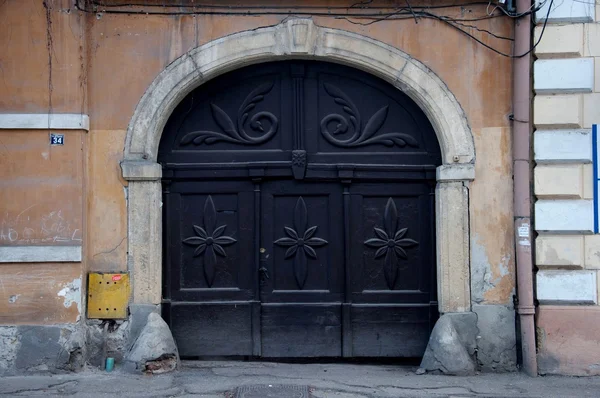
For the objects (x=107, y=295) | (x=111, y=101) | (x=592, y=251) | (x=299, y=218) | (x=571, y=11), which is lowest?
(x=107, y=295)

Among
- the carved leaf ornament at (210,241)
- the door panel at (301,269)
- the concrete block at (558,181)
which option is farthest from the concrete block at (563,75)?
the carved leaf ornament at (210,241)

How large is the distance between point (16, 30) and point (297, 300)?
3563 millimetres

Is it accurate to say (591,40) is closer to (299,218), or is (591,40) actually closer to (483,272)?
(483,272)

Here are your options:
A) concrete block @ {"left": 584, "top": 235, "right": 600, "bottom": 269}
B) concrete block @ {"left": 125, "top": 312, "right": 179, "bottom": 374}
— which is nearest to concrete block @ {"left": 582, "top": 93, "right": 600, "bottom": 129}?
concrete block @ {"left": 584, "top": 235, "right": 600, "bottom": 269}

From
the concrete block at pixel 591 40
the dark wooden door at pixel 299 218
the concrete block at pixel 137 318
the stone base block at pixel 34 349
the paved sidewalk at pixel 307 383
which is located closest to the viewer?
the paved sidewalk at pixel 307 383

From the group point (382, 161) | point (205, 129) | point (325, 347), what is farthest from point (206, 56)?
point (325, 347)

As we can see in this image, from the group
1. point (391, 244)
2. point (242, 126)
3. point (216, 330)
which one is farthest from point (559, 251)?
point (216, 330)

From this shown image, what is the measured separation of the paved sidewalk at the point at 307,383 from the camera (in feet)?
20.4

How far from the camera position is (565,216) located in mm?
6758

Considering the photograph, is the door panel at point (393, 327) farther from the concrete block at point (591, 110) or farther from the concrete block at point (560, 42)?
the concrete block at point (560, 42)

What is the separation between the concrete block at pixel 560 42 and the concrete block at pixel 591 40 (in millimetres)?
36

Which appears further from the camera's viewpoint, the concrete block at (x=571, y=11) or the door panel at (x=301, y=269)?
the door panel at (x=301, y=269)

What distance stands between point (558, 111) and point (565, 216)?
94 cm

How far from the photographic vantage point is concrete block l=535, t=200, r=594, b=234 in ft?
22.1
